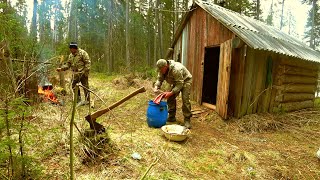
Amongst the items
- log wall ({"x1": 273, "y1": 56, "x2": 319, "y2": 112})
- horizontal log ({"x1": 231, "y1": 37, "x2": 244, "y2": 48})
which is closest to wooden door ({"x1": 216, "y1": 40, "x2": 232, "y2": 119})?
horizontal log ({"x1": 231, "y1": 37, "x2": 244, "y2": 48})

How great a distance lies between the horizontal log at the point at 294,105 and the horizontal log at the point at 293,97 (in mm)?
145

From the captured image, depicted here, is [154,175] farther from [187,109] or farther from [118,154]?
[187,109]

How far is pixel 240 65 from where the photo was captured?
247 inches

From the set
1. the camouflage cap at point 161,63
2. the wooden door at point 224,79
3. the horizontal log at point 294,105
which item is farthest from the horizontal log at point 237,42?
the horizontal log at point 294,105

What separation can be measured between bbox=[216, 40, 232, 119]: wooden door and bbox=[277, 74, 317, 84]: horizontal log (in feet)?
8.05

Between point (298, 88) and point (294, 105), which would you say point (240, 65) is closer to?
point (294, 105)

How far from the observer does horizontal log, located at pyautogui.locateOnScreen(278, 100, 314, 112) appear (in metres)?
7.79

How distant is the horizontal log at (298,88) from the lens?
7.79 meters

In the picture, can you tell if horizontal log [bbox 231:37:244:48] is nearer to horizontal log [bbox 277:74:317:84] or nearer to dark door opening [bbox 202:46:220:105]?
horizontal log [bbox 277:74:317:84]

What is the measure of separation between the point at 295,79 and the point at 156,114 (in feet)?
20.2

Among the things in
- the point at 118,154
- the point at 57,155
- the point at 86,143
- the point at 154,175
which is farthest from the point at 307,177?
the point at 57,155

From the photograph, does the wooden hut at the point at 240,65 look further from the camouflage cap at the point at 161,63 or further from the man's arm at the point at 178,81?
the camouflage cap at the point at 161,63

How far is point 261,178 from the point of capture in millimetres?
3564

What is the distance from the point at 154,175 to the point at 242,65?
4390 millimetres
